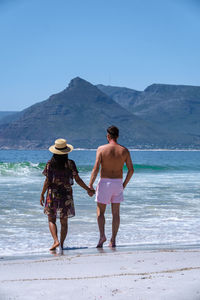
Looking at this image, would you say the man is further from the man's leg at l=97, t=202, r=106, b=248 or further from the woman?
the woman

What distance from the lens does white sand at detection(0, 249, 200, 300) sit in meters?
3.43

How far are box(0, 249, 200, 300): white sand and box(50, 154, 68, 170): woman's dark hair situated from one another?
1106mm

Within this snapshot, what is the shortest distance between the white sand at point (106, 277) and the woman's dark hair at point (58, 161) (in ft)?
3.63

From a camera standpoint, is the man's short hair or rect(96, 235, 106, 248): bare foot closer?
the man's short hair

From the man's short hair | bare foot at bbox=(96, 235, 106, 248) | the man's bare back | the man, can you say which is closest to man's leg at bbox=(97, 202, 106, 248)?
bare foot at bbox=(96, 235, 106, 248)

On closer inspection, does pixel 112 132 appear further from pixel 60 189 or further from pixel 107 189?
pixel 60 189

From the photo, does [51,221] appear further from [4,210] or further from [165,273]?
[4,210]

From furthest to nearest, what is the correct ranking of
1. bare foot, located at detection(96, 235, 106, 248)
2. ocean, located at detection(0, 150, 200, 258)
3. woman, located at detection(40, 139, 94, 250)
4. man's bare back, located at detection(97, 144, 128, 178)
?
ocean, located at detection(0, 150, 200, 258)
bare foot, located at detection(96, 235, 106, 248)
man's bare back, located at detection(97, 144, 128, 178)
woman, located at detection(40, 139, 94, 250)

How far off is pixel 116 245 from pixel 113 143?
4.78 feet

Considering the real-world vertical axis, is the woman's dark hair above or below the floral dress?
above

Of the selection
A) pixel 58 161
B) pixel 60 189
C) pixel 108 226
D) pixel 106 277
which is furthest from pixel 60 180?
pixel 108 226

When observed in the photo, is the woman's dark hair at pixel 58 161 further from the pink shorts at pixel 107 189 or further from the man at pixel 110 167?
the pink shorts at pixel 107 189

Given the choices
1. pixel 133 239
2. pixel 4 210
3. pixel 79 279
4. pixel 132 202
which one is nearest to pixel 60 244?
pixel 133 239

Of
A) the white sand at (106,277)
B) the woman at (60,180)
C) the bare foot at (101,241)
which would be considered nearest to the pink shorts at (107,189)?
the woman at (60,180)
